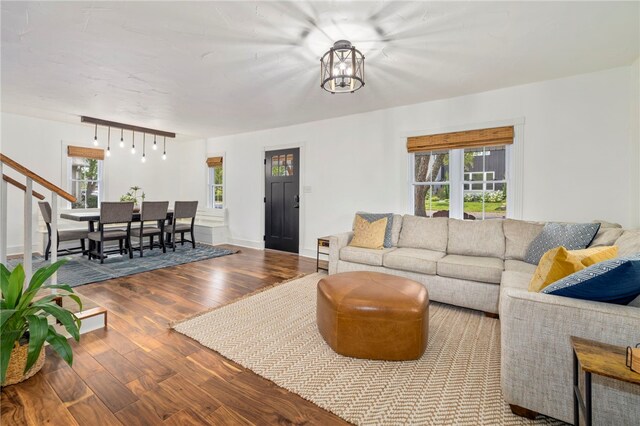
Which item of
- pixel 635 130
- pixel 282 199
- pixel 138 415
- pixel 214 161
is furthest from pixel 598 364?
pixel 214 161

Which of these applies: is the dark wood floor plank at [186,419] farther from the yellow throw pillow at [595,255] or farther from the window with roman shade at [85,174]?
the window with roman shade at [85,174]

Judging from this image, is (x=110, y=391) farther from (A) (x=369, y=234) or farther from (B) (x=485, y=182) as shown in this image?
(B) (x=485, y=182)

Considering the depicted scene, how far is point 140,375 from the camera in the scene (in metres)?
1.88

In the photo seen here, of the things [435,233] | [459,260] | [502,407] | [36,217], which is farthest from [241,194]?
[502,407]

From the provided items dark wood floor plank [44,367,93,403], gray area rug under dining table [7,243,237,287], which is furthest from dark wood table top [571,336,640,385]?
gray area rug under dining table [7,243,237,287]

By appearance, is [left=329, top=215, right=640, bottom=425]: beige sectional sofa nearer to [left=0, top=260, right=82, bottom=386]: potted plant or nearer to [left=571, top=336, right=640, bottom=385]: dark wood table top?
[left=571, top=336, right=640, bottom=385]: dark wood table top

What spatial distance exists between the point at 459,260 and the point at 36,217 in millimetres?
7228

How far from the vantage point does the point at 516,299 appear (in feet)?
4.97

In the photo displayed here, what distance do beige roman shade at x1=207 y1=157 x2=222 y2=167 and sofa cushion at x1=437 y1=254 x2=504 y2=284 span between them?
547 cm

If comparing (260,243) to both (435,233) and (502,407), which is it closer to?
(435,233)

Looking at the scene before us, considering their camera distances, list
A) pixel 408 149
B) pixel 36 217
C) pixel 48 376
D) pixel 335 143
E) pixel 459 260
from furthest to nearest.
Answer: pixel 36 217 < pixel 335 143 < pixel 408 149 < pixel 459 260 < pixel 48 376

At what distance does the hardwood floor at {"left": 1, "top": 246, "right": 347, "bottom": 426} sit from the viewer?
5.02 feet

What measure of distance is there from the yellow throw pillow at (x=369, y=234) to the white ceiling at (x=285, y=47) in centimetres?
171

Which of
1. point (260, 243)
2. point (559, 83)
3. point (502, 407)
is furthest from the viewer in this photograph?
point (260, 243)
